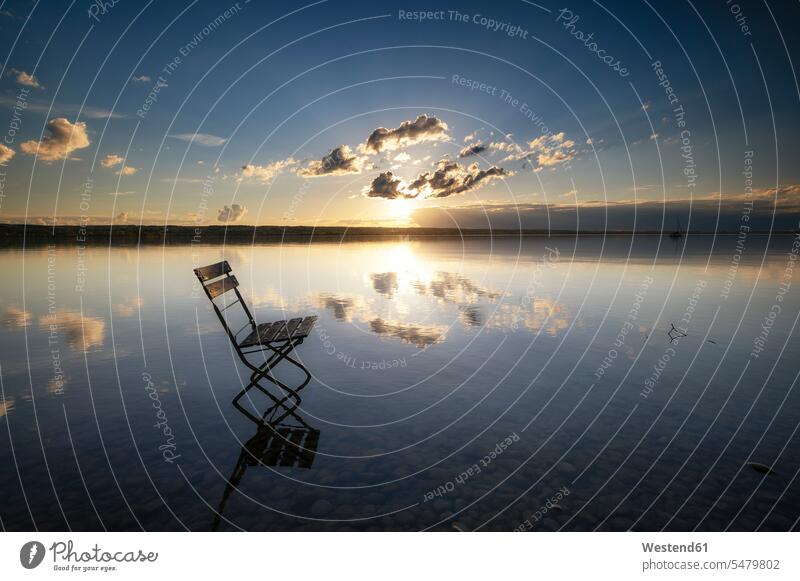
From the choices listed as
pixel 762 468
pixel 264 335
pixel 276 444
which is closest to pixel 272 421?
pixel 276 444

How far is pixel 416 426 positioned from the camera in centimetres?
651

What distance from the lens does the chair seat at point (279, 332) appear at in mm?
7062

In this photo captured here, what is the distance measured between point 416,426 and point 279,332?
2.85m

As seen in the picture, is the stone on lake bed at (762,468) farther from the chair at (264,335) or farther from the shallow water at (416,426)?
the chair at (264,335)

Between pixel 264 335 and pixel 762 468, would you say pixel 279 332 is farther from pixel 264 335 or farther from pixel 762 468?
pixel 762 468

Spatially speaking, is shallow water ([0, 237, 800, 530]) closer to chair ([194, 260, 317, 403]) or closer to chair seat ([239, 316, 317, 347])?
chair ([194, 260, 317, 403])

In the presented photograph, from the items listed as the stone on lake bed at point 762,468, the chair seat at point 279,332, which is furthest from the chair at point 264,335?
the stone on lake bed at point 762,468

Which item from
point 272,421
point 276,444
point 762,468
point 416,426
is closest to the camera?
point 762,468

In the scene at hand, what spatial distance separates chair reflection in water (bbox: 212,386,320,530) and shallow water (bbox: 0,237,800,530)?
5cm

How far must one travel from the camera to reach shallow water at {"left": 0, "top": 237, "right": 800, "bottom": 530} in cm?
454

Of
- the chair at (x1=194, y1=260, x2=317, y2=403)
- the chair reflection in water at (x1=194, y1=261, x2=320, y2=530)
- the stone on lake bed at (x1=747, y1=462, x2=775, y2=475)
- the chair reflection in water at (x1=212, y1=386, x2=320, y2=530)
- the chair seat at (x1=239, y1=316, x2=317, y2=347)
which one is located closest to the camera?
the stone on lake bed at (x1=747, y1=462, x2=775, y2=475)

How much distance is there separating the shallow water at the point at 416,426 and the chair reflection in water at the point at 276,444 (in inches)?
1.9

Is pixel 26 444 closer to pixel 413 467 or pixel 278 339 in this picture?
pixel 278 339

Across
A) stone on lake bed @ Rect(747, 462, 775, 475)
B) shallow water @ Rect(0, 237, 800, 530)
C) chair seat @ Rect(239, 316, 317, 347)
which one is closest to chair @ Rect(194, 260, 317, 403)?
chair seat @ Rect(239, 316, 317, 347)
